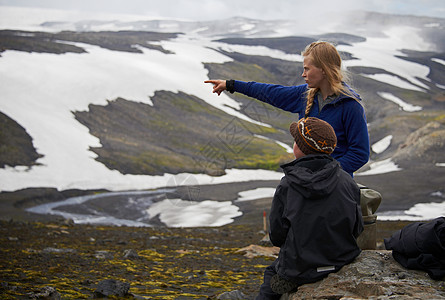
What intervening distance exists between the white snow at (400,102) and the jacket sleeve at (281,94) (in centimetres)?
7811

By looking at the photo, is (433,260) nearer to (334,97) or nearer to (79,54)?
(334,97)

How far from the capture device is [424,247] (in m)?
4.98

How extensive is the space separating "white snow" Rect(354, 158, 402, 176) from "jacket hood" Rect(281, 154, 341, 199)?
4254cm

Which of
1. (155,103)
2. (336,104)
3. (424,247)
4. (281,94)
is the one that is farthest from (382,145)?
(424,247)

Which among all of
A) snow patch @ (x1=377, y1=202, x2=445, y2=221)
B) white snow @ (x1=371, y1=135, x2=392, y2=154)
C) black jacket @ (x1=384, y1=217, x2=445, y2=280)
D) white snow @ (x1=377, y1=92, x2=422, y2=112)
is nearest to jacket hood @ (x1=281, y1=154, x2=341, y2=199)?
black jacket @ (x1=384, y1=217, x2=445, y2=280)

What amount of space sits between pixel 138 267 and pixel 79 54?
6912cm

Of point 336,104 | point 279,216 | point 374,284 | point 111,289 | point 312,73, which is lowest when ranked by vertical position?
point 111,289

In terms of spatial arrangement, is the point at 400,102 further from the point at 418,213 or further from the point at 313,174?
the point at 313,174

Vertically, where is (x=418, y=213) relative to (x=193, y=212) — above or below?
above

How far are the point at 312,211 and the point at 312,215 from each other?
0.04 metres

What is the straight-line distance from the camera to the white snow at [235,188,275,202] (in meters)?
36.1

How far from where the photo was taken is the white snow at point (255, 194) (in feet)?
118

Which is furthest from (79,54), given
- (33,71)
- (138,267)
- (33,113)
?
(138,267)

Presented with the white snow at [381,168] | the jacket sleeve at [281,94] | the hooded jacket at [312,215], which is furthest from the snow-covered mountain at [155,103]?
the hooded jacket at [312,215]
